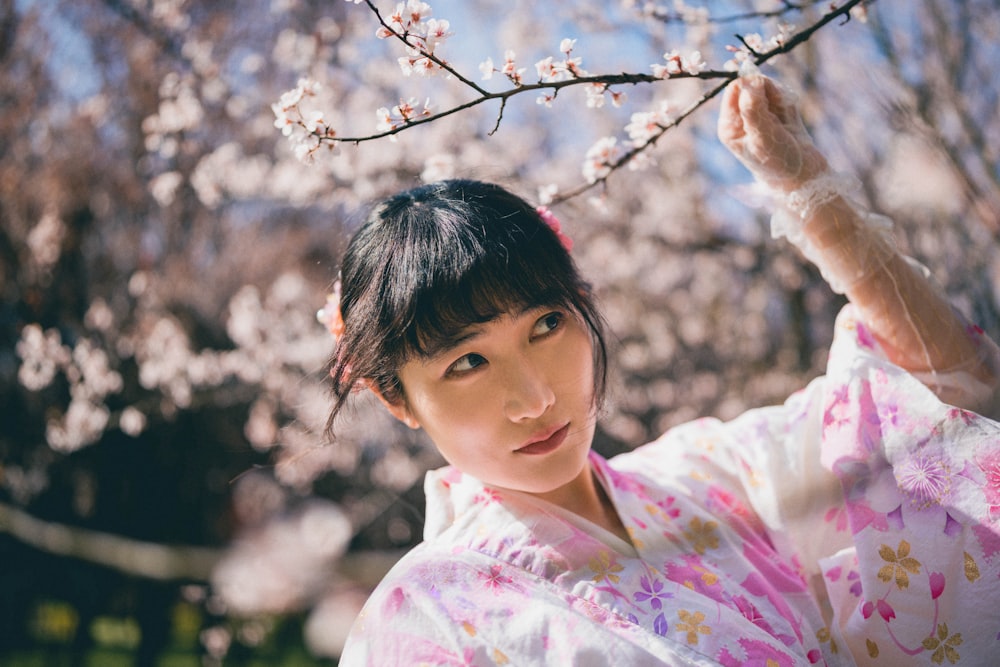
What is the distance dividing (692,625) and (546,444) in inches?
15.0

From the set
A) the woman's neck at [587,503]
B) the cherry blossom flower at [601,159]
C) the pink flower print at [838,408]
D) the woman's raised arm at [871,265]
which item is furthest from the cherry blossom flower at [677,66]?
the woman's neck at [587,503]

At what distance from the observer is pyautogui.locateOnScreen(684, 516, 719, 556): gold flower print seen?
4.81 ft

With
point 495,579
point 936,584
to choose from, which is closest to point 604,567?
point 495,579

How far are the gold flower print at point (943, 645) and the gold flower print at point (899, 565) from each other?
0.09m

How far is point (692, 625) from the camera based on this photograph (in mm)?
1232

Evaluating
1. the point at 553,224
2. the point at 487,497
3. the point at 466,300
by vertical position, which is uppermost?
the point at 553,224

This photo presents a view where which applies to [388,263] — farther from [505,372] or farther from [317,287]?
[317,287]

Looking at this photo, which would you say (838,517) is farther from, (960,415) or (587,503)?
(587,503)

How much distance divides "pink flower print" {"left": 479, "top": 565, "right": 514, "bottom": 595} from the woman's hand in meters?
0.90

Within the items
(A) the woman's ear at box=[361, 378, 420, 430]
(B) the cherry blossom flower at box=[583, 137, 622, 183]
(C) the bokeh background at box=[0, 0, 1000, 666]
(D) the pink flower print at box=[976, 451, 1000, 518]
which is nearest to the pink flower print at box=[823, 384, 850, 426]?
(D) the pink flower print at box=[976, 451, 1000, 518]

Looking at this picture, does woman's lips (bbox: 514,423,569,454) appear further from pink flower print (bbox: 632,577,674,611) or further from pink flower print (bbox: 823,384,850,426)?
pink flower print (bbox: 823,384,850,426)

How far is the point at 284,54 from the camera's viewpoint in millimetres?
4461

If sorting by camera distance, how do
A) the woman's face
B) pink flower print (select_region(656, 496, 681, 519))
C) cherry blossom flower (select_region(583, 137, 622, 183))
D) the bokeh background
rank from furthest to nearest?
1. the bokeh background
2. cherry blossom flower (select_region(583, 137, 622, 183))
3. pink flower print (select_region(656, 496, 681, 519))
4. the woman's face

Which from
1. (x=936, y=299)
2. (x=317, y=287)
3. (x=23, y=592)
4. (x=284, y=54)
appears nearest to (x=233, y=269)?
(x=317, y=287)
